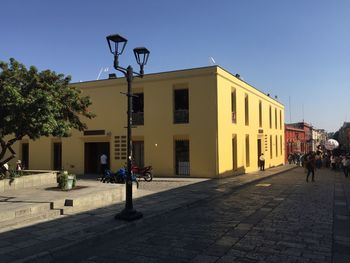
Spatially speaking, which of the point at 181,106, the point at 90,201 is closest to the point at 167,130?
the point at 181,106

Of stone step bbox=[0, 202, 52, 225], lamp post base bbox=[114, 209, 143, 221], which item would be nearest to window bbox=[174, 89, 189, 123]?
stone step bbox=[0, 202, 52, 225]

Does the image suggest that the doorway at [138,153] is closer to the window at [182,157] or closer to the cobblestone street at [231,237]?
the window at [182,157]

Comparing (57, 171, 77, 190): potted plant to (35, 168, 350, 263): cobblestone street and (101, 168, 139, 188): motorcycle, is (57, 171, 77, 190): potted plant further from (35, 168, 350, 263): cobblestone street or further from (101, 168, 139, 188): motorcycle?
(35, 168, 350, 263): cobblestone street

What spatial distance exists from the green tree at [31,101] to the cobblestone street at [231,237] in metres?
5.77

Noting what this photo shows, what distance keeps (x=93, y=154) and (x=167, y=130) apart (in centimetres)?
593

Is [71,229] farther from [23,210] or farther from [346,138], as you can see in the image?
[346,138]

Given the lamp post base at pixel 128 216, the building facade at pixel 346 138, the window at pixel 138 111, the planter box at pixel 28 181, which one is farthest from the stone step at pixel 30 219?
the building facade at pixel 346 138

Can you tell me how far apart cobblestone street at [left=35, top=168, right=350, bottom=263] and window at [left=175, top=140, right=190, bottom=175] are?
396 inches

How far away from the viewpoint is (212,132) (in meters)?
22.0

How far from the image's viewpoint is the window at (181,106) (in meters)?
23.1

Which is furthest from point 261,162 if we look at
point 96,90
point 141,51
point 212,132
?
point 141,51

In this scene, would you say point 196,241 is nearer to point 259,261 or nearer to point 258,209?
point 259,261

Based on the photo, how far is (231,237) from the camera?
7.96 m

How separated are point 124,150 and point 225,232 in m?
16.4
